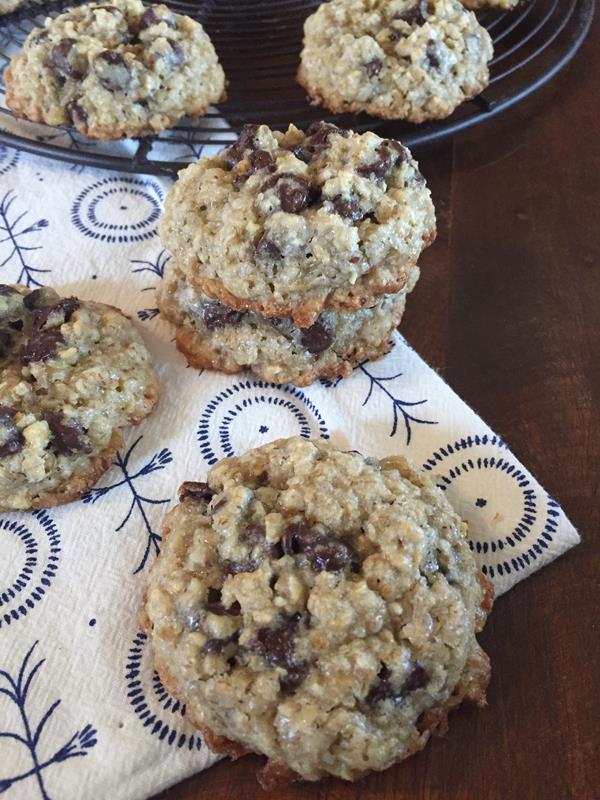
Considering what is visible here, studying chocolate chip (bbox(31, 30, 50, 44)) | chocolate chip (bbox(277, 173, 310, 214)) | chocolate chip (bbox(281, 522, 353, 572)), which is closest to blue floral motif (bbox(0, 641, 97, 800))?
chocolate chip (bbox(281, 522, 353, 572))

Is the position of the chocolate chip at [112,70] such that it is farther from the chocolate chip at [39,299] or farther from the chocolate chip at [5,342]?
the chocolate chip at [5,342]

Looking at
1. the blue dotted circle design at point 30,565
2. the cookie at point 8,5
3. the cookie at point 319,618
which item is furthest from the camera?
the cookie at point 8,5

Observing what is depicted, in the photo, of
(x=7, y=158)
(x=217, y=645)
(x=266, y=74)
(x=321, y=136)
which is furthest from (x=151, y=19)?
(x=217, y=645)

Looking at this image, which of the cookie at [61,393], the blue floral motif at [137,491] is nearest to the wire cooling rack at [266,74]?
the cookie at [61,393]

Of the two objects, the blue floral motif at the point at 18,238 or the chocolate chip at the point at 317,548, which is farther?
the blue floral motif at the point at 18,238

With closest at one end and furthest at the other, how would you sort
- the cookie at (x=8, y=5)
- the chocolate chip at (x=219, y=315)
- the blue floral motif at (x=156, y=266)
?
1. the chocolate chip at (x=219, y=315)
2. the blue floral motif at (x=156, y=266)
3. the cookie at (x=8, y=5)

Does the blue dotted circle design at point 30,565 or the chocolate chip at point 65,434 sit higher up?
the chocolate chip at point 65,434

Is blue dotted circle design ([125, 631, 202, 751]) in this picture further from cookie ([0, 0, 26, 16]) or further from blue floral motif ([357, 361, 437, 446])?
cookie ([0, 0, 26, 16])
